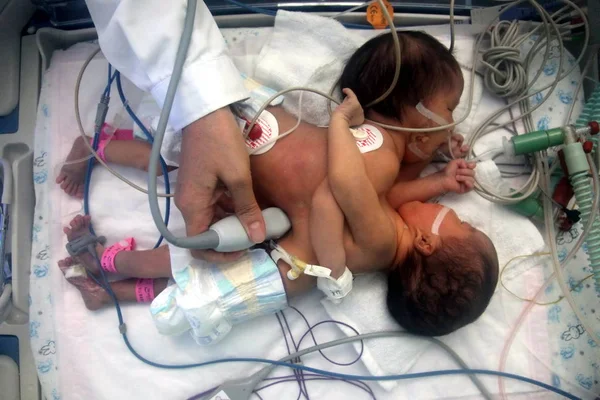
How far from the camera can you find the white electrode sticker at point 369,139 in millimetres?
1230

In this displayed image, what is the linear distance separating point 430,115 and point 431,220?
0.28 meters

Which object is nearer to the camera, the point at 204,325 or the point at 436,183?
the point at 204,325

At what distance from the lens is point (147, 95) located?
4.54 feet

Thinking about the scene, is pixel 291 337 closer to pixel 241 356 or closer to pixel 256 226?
pixel 241 356

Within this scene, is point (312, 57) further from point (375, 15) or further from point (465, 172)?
point (465, 172)

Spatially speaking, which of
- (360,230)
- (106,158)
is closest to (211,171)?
(360,230)

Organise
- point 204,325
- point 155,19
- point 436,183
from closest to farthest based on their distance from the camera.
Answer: point 155,19, point 204,325, point 436,183

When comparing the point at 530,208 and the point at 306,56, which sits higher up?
the point at 306,56

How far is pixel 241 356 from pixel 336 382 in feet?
0.92

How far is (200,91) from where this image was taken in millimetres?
1002

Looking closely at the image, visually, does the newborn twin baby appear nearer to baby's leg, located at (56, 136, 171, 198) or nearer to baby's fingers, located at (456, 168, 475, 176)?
baby's fingers, located at (456, 168, 475, 176)

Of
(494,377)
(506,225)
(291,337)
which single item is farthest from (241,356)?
(506,225)

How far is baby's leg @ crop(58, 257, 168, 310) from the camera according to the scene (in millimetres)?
1345

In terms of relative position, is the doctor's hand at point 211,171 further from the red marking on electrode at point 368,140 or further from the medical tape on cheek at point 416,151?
the medical tape on cheek at point 416,151
